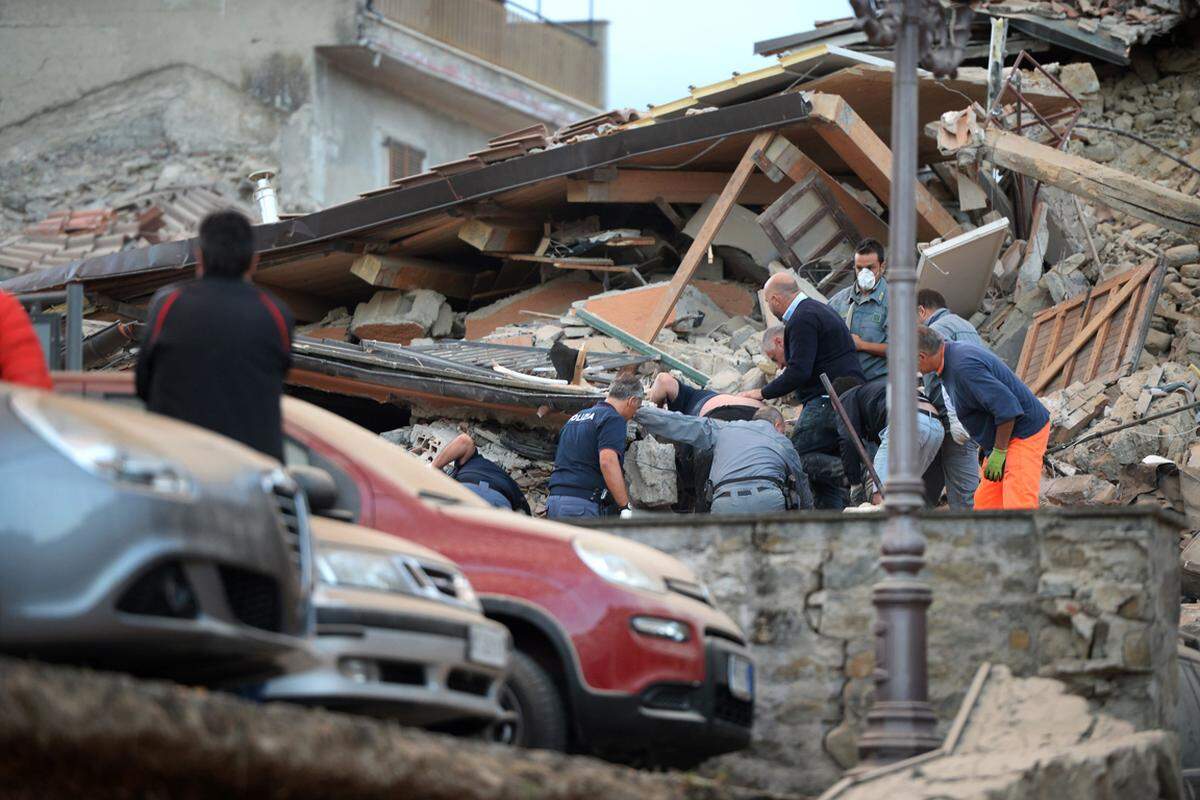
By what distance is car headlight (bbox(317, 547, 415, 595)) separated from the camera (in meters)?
6.80

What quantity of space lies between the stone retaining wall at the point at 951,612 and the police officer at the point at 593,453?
2.28 m

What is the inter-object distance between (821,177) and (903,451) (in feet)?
27.4

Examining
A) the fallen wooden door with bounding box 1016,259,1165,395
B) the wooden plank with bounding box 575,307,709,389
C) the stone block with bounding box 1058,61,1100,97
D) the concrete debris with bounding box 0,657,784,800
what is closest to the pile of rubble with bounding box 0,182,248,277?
the wooden plank with bounding box 575,307,709,389

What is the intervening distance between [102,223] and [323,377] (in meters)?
14.3

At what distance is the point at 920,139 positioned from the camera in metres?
18.4

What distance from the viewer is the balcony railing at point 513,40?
32.4 metres

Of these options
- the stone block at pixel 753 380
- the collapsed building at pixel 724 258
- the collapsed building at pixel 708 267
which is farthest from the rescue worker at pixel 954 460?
the collapsed building at pixel 724 258

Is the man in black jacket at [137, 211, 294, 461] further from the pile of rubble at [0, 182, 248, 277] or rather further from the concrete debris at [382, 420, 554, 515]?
the pile of rubble at [0, 182, 248, 277]

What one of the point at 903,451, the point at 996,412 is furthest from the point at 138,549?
the point at 996,412

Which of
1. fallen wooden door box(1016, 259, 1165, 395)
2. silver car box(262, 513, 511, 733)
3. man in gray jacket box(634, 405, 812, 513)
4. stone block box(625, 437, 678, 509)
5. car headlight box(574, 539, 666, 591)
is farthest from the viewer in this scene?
fallen wooden door box(1016, 259, 1165, 395)

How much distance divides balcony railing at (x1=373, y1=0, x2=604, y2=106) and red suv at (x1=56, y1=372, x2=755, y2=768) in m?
24.4

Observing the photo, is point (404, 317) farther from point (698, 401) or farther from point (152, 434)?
point (152, 434)

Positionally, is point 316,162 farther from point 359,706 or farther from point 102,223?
point 359,706

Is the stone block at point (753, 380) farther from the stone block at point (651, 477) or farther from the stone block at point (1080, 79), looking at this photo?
the stone block at point (1080, 79)
